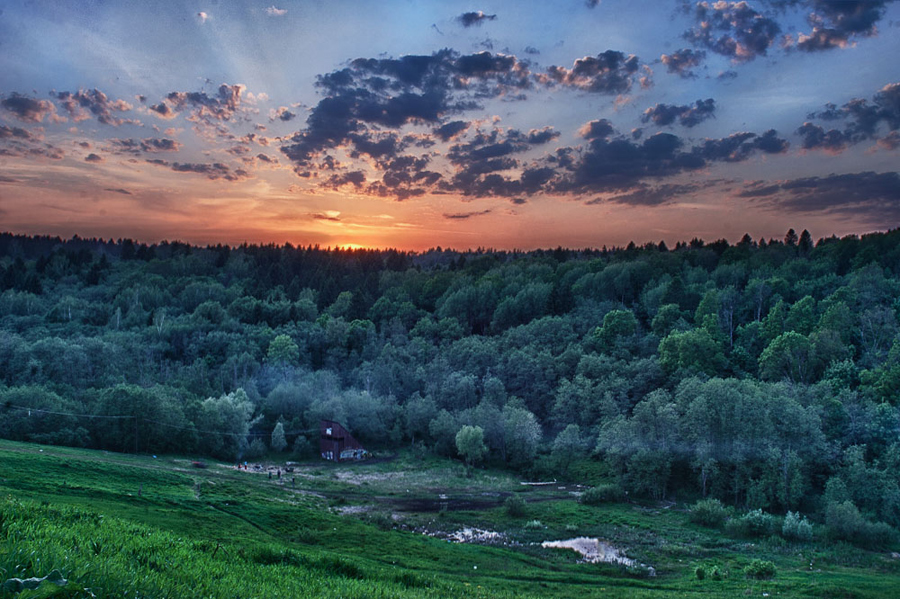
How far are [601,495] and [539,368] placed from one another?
4637 cm

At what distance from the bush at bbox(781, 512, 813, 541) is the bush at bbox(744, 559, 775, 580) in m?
16.7

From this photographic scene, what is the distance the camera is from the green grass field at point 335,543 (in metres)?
11.2

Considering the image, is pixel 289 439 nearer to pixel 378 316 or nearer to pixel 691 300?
pixel 378 316

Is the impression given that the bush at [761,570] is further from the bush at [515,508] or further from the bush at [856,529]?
the bush at [515,508]

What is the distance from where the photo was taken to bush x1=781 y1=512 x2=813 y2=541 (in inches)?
2313

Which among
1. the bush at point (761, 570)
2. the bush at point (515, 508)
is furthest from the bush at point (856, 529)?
the bush at point (515, 508)

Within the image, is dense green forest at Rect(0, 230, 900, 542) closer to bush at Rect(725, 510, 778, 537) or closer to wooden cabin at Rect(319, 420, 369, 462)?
wooden cabin at Rect(319, 420, 369, 462)

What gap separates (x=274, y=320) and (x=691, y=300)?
11566 centimetres

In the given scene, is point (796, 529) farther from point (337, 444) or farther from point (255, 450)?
point (255, 450)

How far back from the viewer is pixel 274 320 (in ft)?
524

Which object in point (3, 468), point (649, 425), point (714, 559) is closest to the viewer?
point (3, 468)

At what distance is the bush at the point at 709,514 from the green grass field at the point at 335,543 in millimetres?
1673

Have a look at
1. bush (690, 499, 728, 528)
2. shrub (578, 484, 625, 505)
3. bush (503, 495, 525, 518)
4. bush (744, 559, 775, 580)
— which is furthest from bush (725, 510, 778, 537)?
bush (503, 495, 525, 518)

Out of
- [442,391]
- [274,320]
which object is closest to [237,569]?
[442,391]
